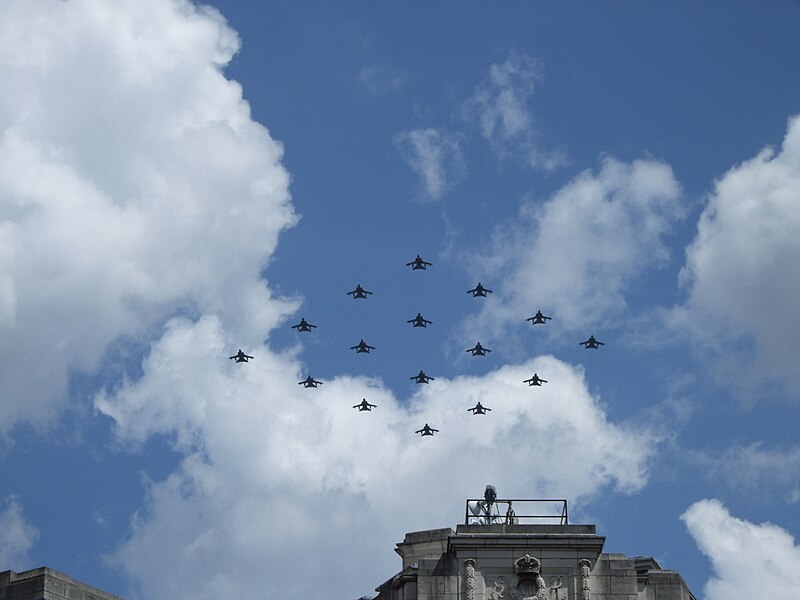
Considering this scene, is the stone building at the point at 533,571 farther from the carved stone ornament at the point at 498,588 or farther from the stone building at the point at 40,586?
the stone building at the point at 40,586

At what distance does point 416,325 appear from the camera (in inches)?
6944

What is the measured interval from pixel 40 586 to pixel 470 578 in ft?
75.2

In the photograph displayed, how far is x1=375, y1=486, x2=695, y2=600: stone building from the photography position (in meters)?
106

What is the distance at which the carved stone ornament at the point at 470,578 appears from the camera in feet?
348

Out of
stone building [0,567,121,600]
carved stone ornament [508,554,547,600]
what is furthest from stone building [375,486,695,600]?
stone building [0,567,121,600]

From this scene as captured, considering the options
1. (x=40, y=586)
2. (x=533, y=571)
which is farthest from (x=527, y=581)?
(x=40, y=586)

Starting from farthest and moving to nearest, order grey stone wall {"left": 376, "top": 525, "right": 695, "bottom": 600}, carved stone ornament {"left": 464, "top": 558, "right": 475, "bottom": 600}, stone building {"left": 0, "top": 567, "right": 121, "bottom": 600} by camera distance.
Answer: grey stone wall {"left": 376, "top": 525, "right": 695, "bottom": 600}
carved stone ornament {"left": 464, "top": 558, "right": 475, "bottom": 600}
stone building {"left": 0, "top": 567, "right": 121, "bottom": 600}

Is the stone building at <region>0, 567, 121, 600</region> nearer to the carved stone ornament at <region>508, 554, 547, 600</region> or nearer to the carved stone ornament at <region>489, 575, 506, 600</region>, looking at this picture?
the carved stone ornament at <region>489, 575, 506, 600</region>

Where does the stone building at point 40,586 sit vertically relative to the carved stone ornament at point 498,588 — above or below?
below

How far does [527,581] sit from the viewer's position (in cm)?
10650

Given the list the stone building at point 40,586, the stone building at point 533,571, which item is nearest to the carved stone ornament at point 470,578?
the stone building at point 533,571

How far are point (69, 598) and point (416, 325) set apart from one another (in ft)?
263

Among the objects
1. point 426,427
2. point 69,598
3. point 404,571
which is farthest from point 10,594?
point 426,427

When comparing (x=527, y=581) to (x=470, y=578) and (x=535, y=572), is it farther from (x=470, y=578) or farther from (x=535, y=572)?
(x=470, y=578)
